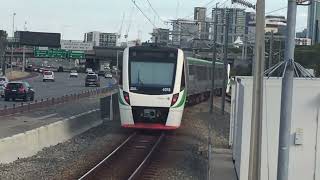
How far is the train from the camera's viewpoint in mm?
24281

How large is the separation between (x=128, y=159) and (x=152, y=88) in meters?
5.62

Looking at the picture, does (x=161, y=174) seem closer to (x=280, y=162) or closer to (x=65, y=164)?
(x=65, y=164)

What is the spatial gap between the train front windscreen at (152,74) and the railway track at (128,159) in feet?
6.16

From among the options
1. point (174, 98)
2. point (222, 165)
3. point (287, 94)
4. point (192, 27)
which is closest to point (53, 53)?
point (192, 27)

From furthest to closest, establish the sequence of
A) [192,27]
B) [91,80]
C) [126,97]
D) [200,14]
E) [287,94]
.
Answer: [91,80] → [192,27] → [200,14] → [126,97] → [287,94]

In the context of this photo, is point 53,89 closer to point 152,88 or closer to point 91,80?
point 91,80

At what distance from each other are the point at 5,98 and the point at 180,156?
103ft

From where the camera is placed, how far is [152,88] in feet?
80.8

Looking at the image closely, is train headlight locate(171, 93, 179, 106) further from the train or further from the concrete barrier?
the concrete barrier

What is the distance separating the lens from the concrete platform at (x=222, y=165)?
1540 centimetres

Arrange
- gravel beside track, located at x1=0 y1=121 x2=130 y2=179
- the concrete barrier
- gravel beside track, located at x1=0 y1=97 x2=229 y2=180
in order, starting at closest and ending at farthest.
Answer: gravel beside track, located at x1=0 y1=121 x2=130 y2=179 < gravel beside track, located at x1=0 y1=97 x2=229 y2=180 < the concrete barrier

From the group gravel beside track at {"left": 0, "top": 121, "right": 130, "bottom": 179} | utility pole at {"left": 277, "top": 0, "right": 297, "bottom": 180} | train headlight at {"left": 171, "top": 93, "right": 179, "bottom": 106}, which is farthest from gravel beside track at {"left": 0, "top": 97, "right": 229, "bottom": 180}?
utility pole at {"left": 277, "top": 0, "right": 297, "bottom": 180}

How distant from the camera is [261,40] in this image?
9039 millimetres

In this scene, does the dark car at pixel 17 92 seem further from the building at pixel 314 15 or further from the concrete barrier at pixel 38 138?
the concrete barrier at pixel 38 138
